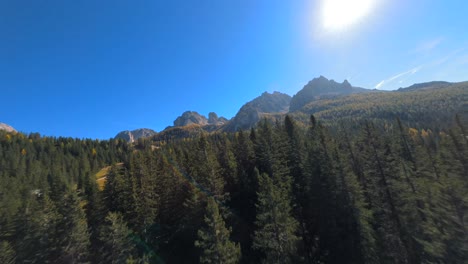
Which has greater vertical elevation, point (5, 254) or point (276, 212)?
point (5, 254)

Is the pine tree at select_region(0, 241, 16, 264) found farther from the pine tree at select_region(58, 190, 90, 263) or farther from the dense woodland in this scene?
the pine tree at select_region(58, 190, 90, 263)

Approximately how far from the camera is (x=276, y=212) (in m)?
26.5

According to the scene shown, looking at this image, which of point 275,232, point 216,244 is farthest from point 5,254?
point 275,232

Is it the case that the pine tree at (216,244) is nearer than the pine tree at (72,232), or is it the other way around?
the pine tree at (216,244)

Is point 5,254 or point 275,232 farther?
point 5,254

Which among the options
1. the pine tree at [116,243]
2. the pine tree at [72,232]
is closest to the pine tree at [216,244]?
the pine tree at [116,243]

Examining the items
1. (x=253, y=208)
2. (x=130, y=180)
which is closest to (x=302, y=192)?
(x=253, y=208)

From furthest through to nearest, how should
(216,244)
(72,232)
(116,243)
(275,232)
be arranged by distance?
(72,232)
(116,243)
(275,232)
(216,244)

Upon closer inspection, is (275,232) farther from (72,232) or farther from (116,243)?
(72,232)

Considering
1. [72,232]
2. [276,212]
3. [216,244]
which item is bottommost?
[216,244]

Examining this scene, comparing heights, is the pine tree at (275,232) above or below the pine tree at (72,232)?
below

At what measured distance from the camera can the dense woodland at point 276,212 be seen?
22.1 metres

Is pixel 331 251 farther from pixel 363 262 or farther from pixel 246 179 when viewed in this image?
pixel 246 179

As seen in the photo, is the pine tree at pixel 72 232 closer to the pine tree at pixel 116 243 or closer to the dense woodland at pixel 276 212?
the dense woodland at pixel 276 212
